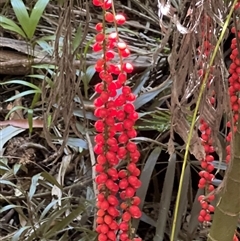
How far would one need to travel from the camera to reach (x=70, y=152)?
50.6 inches

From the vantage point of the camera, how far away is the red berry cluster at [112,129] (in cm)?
61

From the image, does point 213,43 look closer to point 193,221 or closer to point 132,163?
point 132,163

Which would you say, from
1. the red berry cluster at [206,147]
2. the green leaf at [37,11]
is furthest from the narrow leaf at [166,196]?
the green leaf at [37,11]

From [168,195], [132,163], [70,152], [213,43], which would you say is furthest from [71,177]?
[213,43]

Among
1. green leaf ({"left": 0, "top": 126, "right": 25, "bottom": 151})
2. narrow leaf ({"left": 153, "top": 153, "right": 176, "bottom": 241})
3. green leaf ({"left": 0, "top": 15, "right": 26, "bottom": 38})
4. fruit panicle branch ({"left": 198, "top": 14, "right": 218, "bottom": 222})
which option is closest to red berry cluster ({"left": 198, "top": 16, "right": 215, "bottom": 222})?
fruit panicle branch ({"left": 198, "top": 14, "right": 218, "bottom": 222})

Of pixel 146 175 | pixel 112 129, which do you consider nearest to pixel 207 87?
pixel 112 129

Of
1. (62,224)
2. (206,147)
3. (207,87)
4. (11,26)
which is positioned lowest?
(62,224)

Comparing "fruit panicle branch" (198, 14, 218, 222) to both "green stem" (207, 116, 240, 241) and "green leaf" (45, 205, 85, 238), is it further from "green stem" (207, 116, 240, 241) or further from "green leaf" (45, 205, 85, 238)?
"green leaf" (45, 205, 85, 238)

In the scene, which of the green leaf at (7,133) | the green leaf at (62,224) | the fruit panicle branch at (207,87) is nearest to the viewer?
the fruit panicle branch at (207,87)

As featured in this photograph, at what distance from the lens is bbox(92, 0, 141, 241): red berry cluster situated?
61 cm

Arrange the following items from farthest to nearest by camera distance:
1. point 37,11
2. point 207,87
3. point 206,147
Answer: point 37,11 → point 206,147 → point 207,87

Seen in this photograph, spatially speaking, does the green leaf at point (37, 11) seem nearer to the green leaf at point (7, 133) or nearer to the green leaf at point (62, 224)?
the green leaf at point (7, 133)

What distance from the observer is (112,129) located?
0.64 m

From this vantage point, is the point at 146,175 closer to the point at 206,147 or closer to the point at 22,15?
→ the point at 206,147
